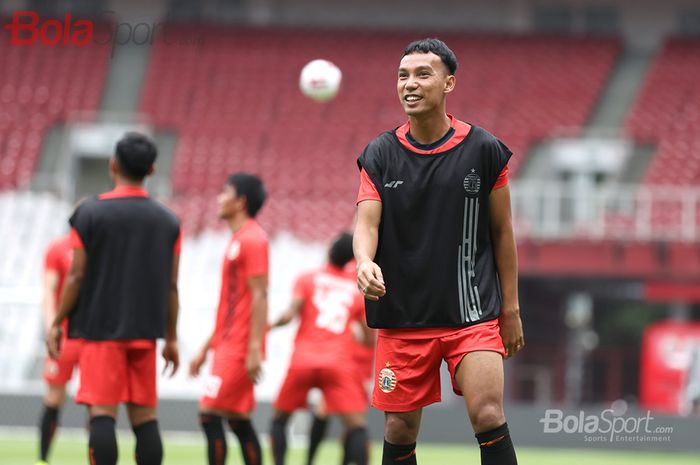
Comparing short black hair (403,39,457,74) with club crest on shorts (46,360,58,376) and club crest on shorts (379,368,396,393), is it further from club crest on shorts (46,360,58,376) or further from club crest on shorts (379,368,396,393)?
club crest on shorts (46,360,58,376)

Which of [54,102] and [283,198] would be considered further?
[54,102]

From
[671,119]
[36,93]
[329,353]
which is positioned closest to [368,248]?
[329,353]

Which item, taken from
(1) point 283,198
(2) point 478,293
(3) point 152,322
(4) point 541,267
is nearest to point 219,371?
(3) point 152,322

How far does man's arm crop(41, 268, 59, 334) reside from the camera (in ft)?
29.7

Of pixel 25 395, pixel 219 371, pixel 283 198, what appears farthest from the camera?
pixel 283 198

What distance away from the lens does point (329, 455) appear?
13.9m

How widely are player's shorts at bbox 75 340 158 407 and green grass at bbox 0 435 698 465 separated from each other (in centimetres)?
465

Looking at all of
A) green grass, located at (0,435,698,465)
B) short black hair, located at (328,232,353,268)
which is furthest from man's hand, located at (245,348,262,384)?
green grass, located at (0,435,698,465)

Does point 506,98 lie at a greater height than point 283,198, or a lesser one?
greater

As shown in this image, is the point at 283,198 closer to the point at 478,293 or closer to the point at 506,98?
the point at 506,98

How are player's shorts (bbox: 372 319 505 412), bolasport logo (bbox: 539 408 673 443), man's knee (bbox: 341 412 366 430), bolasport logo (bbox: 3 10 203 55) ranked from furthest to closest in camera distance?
1. bolasport logo (bbox: 3 10 203 55)
2. man's knee (bbox: 341 412 366 430)
3. bolasport logo (bbox: 539 408 673 443)
4. player's shorts (bbox: 372 319 505 412)

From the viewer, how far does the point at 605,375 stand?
2814 centimetres

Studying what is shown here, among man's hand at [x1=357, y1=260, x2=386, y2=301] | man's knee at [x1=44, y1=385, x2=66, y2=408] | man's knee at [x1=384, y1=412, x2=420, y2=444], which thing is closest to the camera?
man's hand at [x1=357, y1=260, x2=386, y2=301]

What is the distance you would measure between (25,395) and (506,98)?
47.8 feet
